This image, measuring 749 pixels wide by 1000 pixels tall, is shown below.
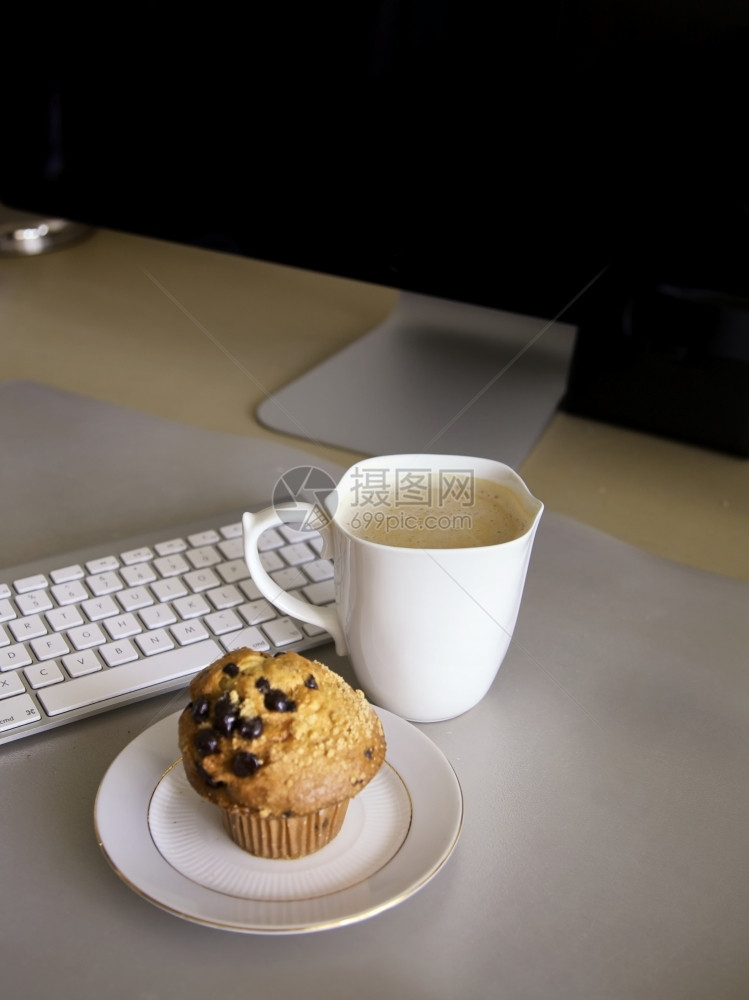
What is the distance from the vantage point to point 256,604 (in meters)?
0.50

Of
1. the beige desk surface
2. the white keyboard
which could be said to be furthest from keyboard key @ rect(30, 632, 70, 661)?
the beige desk surface

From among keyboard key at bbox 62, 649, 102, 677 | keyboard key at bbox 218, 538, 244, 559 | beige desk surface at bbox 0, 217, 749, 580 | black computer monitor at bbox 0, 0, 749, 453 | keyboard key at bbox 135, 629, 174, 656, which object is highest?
black computer monitor at bbox 0, 0, 749, 453

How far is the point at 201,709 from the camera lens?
361 mm

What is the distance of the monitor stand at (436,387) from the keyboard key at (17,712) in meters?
0.33

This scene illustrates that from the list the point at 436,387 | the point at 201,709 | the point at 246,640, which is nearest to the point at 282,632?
the point at 246,640

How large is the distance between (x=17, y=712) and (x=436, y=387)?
441mm

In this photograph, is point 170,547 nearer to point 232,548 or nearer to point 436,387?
point 232,548

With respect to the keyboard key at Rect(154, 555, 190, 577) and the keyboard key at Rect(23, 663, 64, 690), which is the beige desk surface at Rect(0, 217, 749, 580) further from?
the keyboard key at Rect(23, 663, 64, 690)

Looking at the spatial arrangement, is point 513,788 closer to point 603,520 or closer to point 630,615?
point 630,615

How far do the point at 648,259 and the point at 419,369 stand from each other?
9.2 inches

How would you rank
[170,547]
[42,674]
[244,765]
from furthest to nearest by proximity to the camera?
[170,547]
[42,674]
[244,765]

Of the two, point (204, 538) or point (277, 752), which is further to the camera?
point (204, 538)

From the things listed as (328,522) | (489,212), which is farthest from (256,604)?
(489,212)

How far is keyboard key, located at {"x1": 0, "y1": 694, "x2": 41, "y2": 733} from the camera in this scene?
413 mm
